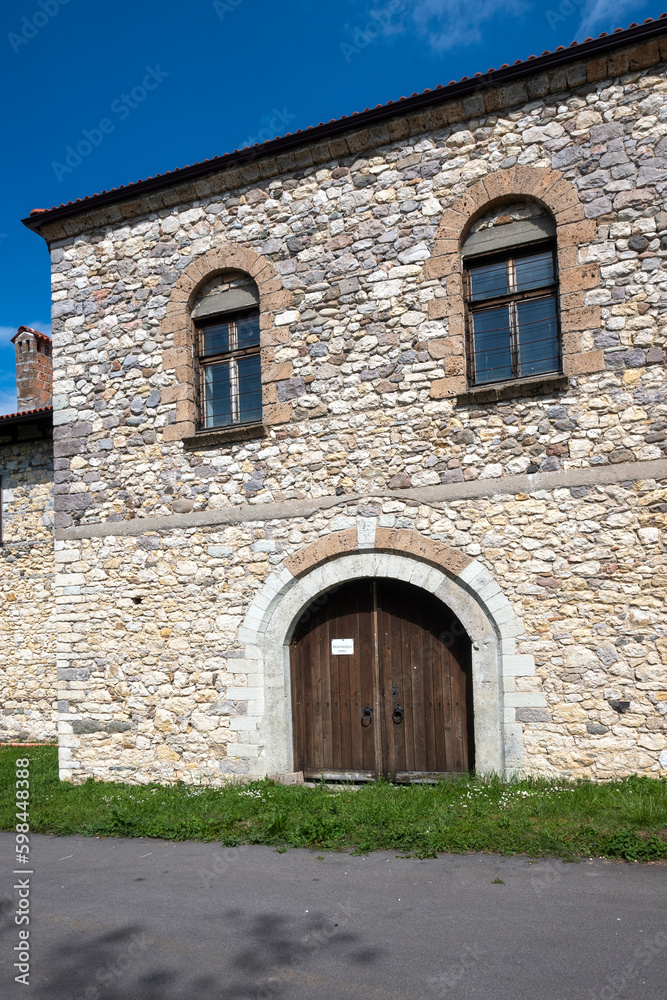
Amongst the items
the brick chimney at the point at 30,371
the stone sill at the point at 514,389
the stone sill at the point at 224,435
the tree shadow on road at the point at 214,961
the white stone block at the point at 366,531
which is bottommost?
the tree shadow on road at the point at 214,961

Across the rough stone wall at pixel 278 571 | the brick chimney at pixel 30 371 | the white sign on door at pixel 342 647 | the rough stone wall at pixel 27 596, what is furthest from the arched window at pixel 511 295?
the brick chimney at pixel 30 371

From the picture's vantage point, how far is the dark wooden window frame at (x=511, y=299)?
279 inches

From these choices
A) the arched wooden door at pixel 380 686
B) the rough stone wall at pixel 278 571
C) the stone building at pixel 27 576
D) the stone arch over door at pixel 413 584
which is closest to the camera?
the rough stone wall at pixel 278 571

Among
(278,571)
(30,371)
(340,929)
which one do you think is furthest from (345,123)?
(30,371)

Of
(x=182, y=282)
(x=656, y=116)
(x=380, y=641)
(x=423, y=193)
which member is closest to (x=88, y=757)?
(x=380, y=641)

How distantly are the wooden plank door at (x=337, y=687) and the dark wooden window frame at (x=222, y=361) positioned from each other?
2.22 metres

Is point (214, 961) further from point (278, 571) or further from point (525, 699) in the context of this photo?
point (278, 571)

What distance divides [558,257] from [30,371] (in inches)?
479

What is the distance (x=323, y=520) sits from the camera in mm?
7562

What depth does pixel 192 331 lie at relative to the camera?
8.55 metres

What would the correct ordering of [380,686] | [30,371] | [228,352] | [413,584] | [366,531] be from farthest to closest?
[30,371], [228,352], [380,686], [366,531], [413,584]

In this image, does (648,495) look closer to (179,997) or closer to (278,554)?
(278,554)

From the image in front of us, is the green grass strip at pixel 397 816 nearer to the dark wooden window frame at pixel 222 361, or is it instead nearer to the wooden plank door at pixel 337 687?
the wooden plank door at pixel 337 687

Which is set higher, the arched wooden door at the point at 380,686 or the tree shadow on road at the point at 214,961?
the arched wooden door at the point at 380,686
